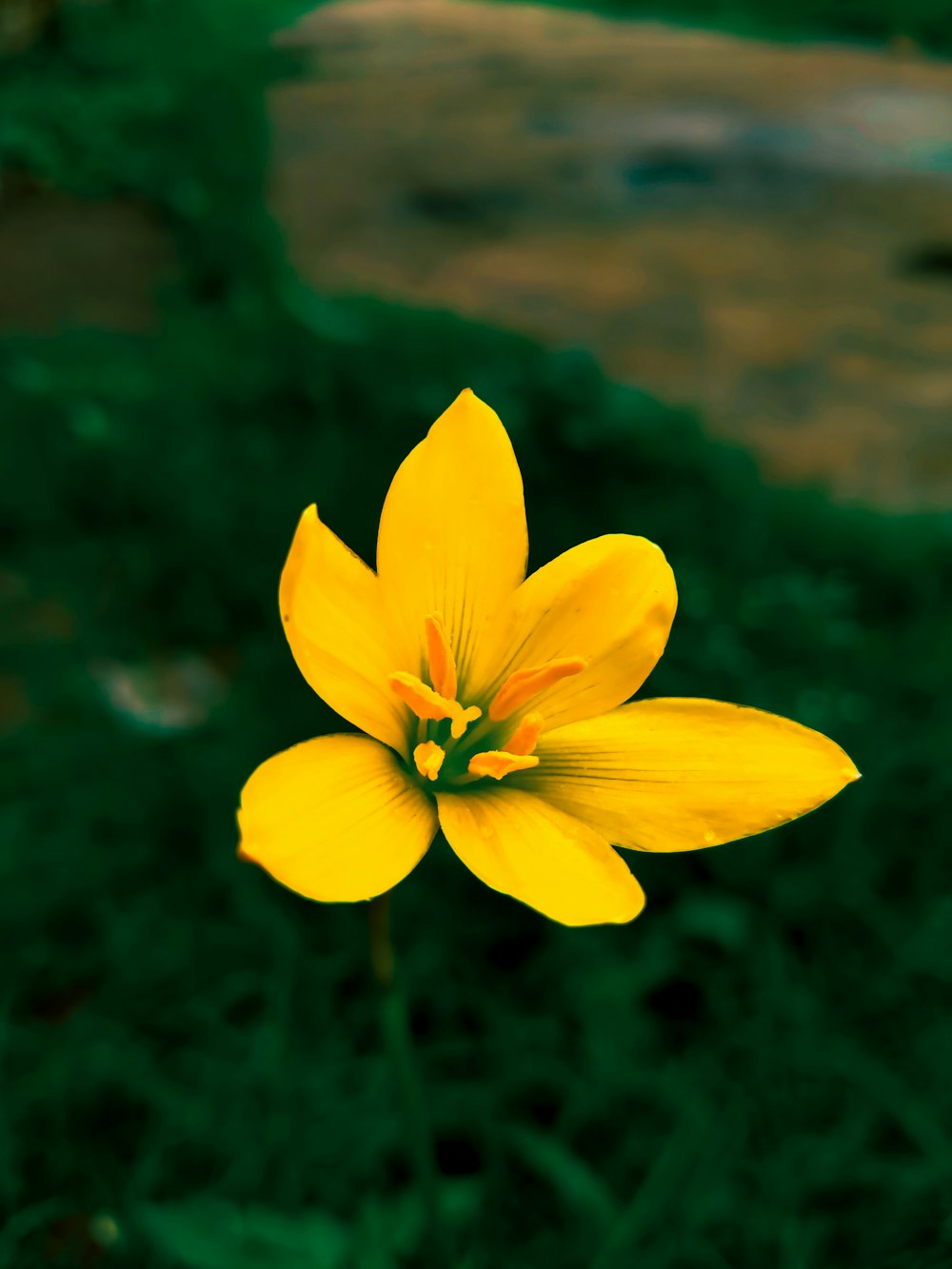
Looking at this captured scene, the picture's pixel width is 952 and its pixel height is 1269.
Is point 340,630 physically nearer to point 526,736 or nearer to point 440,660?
point 440,660

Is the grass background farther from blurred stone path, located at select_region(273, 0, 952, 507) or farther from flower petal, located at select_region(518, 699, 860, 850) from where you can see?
flower petal, located at select_region(518, 699, 860, 850)

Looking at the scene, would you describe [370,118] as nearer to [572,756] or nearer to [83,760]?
[83,760]

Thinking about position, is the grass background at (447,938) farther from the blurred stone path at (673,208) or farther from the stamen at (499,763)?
the stamen at (499,763)

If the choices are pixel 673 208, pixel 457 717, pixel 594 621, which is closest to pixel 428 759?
pixel 457 717

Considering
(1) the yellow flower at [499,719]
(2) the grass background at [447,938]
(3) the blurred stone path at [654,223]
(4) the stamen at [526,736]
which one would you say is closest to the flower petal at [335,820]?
(1) the yellow flower at [499,719]

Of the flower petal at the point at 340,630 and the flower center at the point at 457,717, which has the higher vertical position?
the flower petal at the point at 340,630


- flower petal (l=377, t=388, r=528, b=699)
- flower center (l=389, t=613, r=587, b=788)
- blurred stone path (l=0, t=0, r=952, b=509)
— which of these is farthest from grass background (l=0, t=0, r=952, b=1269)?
flower petal (l=377, t=388, r=528, b=699)
